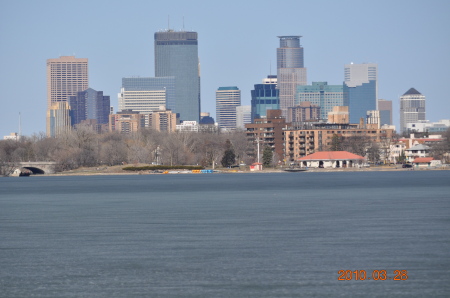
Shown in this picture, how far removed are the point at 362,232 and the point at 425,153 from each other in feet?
482

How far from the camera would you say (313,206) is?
187ft

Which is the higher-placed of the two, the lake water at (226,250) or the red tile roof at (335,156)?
the red tile roof at (335,156)

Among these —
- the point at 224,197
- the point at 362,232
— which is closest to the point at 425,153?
the point at 224,197

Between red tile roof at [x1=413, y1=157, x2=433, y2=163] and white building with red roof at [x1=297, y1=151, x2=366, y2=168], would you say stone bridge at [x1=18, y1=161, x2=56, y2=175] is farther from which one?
red tile roof at [x1=413, y1=157, x2=433, y2=163]

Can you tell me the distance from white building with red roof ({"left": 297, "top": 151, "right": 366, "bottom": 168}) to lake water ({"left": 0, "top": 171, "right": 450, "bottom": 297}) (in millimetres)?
108451

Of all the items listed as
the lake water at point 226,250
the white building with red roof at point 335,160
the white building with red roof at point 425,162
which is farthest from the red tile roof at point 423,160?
the lake water at point 226,250

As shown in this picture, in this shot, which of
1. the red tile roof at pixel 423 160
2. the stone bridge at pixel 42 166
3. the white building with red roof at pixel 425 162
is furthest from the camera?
the red tile roof at pixel 423 160

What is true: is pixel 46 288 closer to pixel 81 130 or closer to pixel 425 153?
pixel 81 130

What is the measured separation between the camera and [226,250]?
3400 centimetres

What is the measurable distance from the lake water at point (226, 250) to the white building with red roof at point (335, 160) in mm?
108451
